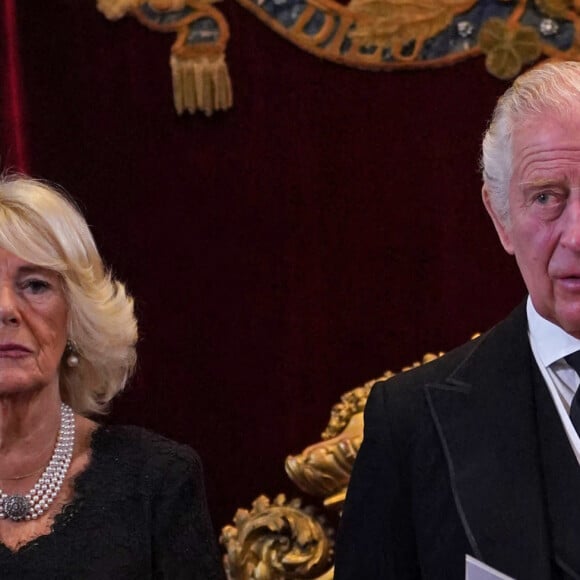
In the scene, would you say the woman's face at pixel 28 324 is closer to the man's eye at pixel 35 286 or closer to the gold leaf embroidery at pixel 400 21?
the man's eye at pixel 35 286

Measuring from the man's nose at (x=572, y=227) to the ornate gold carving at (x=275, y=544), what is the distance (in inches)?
35.1

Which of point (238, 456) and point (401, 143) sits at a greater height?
point (401, 143)

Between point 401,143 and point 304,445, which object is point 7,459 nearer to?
point 304,445

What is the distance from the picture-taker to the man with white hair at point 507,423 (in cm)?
170

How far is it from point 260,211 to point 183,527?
0.63m

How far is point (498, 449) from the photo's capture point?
176 cm

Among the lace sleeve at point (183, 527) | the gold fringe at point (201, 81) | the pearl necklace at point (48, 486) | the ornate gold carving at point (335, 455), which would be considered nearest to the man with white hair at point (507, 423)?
the lace sleeve at point (183, 527)

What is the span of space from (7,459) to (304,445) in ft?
2.06

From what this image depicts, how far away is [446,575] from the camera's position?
1.73m

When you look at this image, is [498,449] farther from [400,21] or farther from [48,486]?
[400,21]

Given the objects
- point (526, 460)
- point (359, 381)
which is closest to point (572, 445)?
point (526, 460)

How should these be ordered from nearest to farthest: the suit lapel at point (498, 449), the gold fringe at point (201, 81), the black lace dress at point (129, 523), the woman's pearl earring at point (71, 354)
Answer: the suit lapel at point (498, 449) → the black lace dress at point (129, 523) → the woman's pearl earring at point (71, 354) → the gold fringe at point (201, 81)

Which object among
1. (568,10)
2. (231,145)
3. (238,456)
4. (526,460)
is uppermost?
(568,10)

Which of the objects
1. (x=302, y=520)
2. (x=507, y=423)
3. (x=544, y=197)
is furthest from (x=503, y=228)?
(x=302, y=520)
